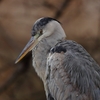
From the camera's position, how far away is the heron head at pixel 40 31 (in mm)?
3402

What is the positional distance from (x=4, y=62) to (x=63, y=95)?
3743 millimetres

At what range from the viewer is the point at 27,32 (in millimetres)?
7781

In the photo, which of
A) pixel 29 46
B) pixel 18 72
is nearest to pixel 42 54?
pixel 29 46

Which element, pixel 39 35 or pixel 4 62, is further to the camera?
pixel 4 62

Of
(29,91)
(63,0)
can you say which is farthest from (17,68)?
(63,0)

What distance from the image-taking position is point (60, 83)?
10.2 ft

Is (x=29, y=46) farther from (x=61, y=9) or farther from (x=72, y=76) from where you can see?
(x=61, y=9)

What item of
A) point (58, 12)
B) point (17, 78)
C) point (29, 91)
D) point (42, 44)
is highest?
point (42, 44)

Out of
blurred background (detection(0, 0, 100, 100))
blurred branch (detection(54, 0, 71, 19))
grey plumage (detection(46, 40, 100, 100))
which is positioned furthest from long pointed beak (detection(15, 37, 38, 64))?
blurred branch (detection(54, 0, 71, 19))

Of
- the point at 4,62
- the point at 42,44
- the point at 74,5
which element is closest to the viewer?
the point at 42,44

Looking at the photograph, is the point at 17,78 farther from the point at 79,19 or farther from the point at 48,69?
the point at 48,69

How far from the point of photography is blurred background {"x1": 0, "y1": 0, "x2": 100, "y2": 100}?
21.1 ft

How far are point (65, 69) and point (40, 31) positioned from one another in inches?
19.0

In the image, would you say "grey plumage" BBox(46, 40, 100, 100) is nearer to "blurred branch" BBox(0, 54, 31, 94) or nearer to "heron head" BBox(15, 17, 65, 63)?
"heron head" BBox(15, 17, 65, 63)
